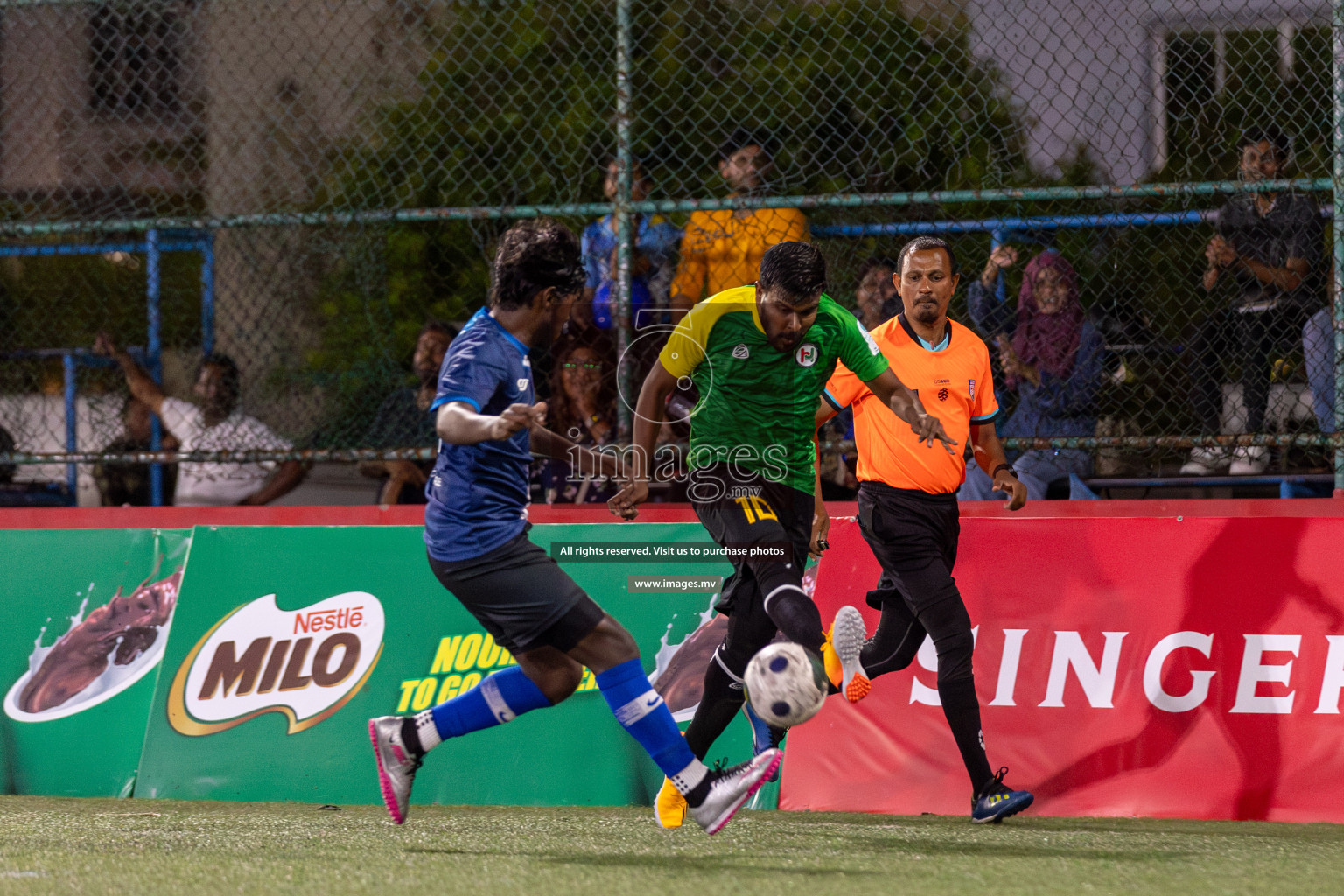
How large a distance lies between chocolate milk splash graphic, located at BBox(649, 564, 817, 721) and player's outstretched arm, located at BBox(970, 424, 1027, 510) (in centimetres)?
95

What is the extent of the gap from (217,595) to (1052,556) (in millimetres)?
3900

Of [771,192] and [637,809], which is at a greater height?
[771,192]

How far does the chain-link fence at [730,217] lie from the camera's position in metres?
6.28

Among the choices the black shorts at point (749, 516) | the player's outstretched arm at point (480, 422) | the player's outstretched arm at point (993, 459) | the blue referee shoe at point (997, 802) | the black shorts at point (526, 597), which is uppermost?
the player's outstretched arm at point (480, 422)

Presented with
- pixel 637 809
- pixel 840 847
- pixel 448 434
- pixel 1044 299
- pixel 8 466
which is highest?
pixel 1044 299

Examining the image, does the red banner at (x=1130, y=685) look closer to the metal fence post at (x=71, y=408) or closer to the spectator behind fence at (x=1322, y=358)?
the spectator behind fence at (x=1322, y=358)

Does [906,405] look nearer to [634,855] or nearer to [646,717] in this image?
[646,717]

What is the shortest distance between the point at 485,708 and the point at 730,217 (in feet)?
9.69

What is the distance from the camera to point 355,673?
633cm

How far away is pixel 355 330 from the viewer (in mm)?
7508

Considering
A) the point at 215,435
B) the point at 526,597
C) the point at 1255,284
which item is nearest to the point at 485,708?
the point at 526,597

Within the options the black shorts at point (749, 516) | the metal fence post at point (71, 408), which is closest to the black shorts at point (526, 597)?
the black shorts at point (749, 516)

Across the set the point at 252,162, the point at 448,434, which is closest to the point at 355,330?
the point at 252,162

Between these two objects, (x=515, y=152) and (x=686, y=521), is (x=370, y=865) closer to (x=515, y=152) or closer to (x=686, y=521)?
(x=686, y=521)
